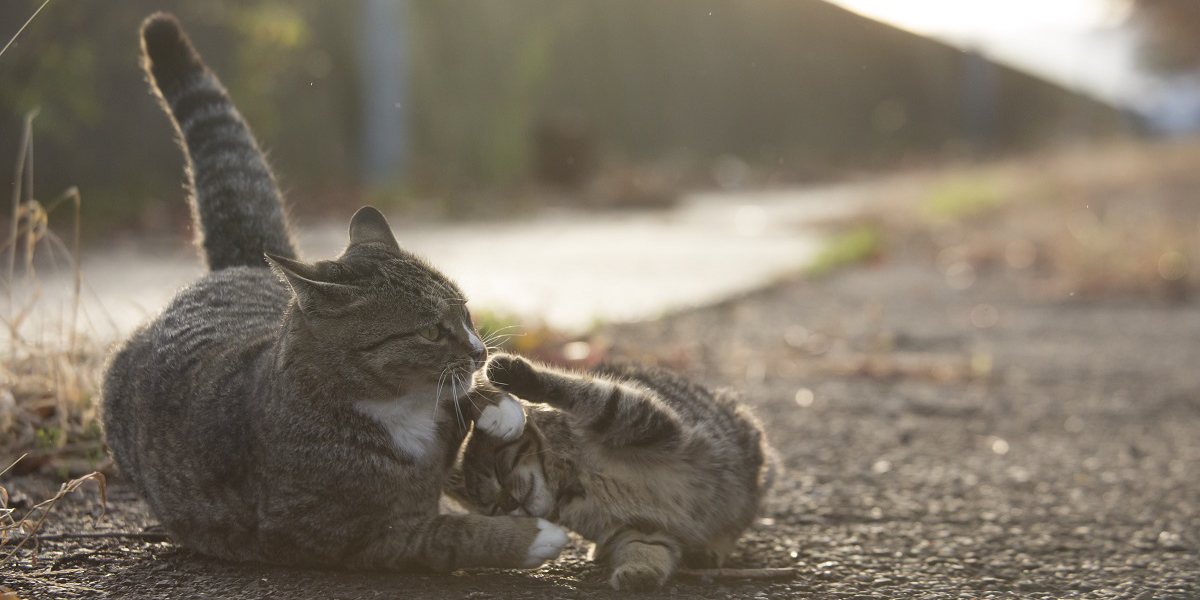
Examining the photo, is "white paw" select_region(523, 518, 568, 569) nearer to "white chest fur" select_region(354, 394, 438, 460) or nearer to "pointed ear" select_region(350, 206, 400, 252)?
"white chest fur" select_region(354, 394, 438, 460)

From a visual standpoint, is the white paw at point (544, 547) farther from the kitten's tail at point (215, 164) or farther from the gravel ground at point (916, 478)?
the kitten's tail at point (215, 164)

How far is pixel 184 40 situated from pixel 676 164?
14.2 meters

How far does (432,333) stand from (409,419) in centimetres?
17

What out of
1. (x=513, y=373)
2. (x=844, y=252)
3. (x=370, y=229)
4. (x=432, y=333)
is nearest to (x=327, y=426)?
(x=432, y=333)

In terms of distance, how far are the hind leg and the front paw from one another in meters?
0.36

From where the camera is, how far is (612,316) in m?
5.16

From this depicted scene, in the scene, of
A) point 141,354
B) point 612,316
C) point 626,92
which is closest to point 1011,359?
point 612,316

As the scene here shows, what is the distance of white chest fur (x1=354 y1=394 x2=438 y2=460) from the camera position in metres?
2.03

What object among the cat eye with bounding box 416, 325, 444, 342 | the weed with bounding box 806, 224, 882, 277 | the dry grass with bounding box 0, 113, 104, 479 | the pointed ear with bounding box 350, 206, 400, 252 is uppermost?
the weed with bounding box 806, 224, 882, 277

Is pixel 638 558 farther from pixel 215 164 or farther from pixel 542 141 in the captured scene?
pixel 542 141

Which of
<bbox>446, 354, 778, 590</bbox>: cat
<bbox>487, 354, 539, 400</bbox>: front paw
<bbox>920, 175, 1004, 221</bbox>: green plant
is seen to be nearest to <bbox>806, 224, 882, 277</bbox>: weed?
<bbox>920, 175, 1004, 221</bbox>: green plant

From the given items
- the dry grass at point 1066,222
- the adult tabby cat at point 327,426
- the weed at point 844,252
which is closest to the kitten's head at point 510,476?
the adult tabby cat at point 327,426

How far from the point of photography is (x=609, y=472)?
90.2 inches

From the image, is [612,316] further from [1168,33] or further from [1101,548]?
[1168,33]
